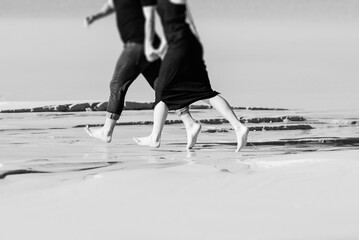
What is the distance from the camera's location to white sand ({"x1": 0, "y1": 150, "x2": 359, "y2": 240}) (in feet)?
16.7

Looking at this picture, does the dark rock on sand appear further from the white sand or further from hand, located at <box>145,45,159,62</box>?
hand, located at <box>145,45,159,62</box>

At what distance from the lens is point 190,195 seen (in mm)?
5742

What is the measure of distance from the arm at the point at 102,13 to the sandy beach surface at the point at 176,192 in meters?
1.18

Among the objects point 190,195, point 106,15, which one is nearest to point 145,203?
point 190,195

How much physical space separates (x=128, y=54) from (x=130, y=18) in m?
0.40

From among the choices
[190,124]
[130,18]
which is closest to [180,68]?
[130,18]

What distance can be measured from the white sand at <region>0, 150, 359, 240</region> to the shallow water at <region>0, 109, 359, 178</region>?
0.63m

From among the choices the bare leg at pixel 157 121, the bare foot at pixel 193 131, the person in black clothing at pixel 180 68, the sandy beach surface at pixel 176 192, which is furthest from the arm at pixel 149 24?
the bare foot at pixel 193 131

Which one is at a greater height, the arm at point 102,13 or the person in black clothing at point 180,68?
the arm at point 102,13

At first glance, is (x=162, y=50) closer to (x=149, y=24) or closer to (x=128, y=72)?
(x=149, y=24)

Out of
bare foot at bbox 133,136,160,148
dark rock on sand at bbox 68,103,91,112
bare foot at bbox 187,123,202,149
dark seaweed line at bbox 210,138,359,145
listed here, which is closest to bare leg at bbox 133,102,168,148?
bare foot at bbox 133,136,160,148

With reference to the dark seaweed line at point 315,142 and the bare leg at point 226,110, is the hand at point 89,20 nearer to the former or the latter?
the bare leg at point 226,110

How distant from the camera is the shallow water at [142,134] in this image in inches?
282

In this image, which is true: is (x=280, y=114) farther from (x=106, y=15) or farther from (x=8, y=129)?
(x=106, y=15)
